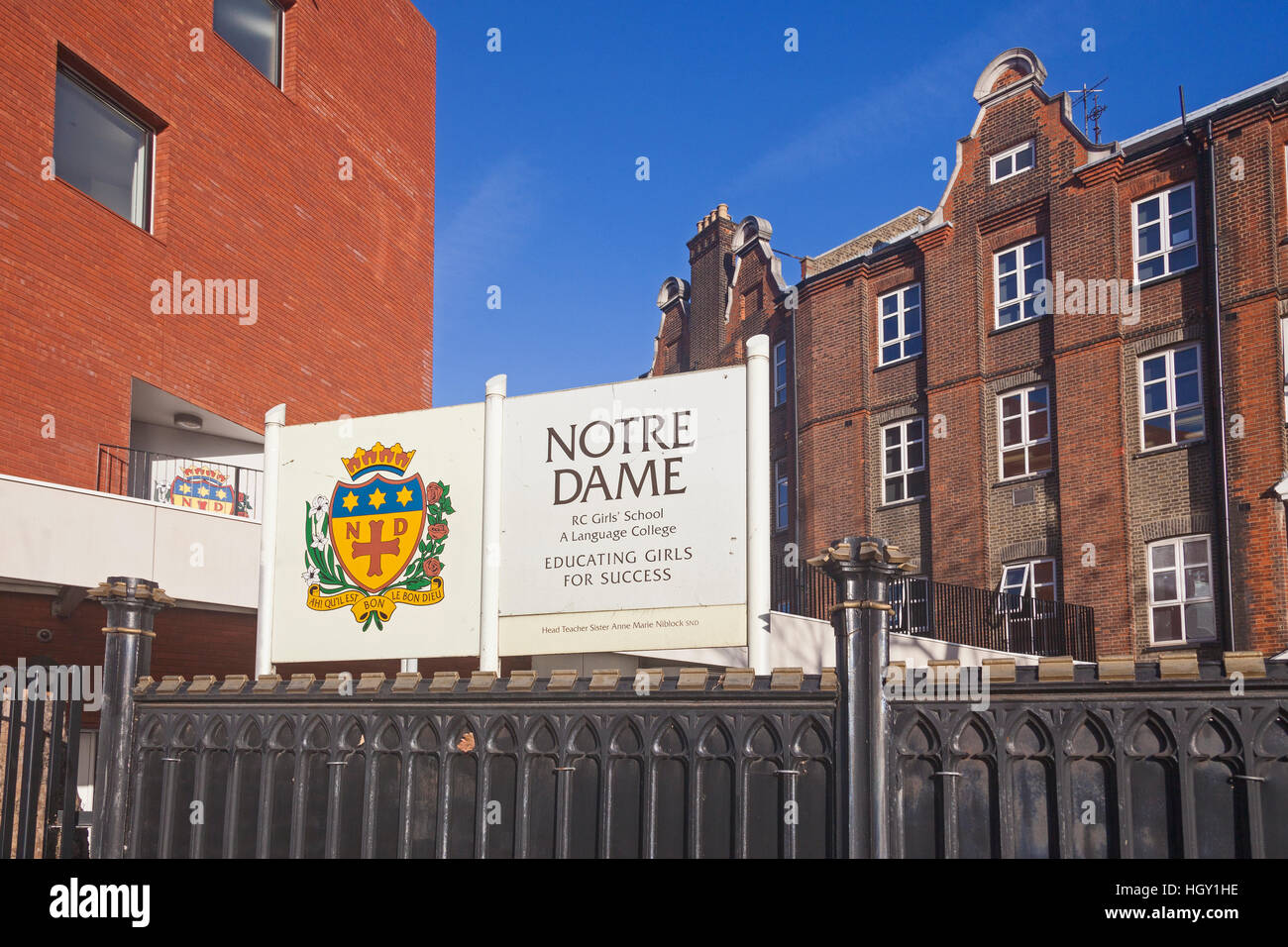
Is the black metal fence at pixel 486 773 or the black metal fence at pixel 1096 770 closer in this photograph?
the black metal fence at pixel 1096 770

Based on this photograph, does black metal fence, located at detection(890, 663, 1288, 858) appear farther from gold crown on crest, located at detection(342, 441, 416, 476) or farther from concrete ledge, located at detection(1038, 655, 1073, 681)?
gold crown on crest, located at detection(342, 441, 416, 476)

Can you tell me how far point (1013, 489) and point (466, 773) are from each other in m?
22.6

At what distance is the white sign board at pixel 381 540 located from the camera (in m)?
11.6

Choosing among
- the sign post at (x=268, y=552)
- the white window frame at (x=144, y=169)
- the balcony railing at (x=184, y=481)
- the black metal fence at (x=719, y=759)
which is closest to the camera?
the black metal fence at (x=719, y=759)

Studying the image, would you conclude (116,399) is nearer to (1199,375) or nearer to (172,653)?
(172,653)

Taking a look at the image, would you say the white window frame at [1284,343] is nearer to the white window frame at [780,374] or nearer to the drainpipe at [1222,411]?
the drainpipe at [1222,411]

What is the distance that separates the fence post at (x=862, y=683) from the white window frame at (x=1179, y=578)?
19827 mm

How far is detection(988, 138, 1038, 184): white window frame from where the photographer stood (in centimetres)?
2900

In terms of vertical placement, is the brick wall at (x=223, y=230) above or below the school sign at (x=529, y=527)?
above

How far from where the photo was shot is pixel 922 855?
6.25 m

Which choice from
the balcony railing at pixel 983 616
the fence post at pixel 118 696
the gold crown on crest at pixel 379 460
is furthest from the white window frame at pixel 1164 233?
the fence post at pixel 118 696

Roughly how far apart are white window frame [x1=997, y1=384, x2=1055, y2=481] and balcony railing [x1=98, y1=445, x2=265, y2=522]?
52.9 feet

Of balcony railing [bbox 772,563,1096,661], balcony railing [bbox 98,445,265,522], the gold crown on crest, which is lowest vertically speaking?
balcony railing [bbox 772,563,1096,661]

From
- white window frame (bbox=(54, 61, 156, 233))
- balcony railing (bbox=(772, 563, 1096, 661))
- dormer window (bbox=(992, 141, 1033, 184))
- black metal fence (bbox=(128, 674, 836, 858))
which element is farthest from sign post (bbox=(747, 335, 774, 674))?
dormer window (bbox=(992, 141, 1033, 184))
